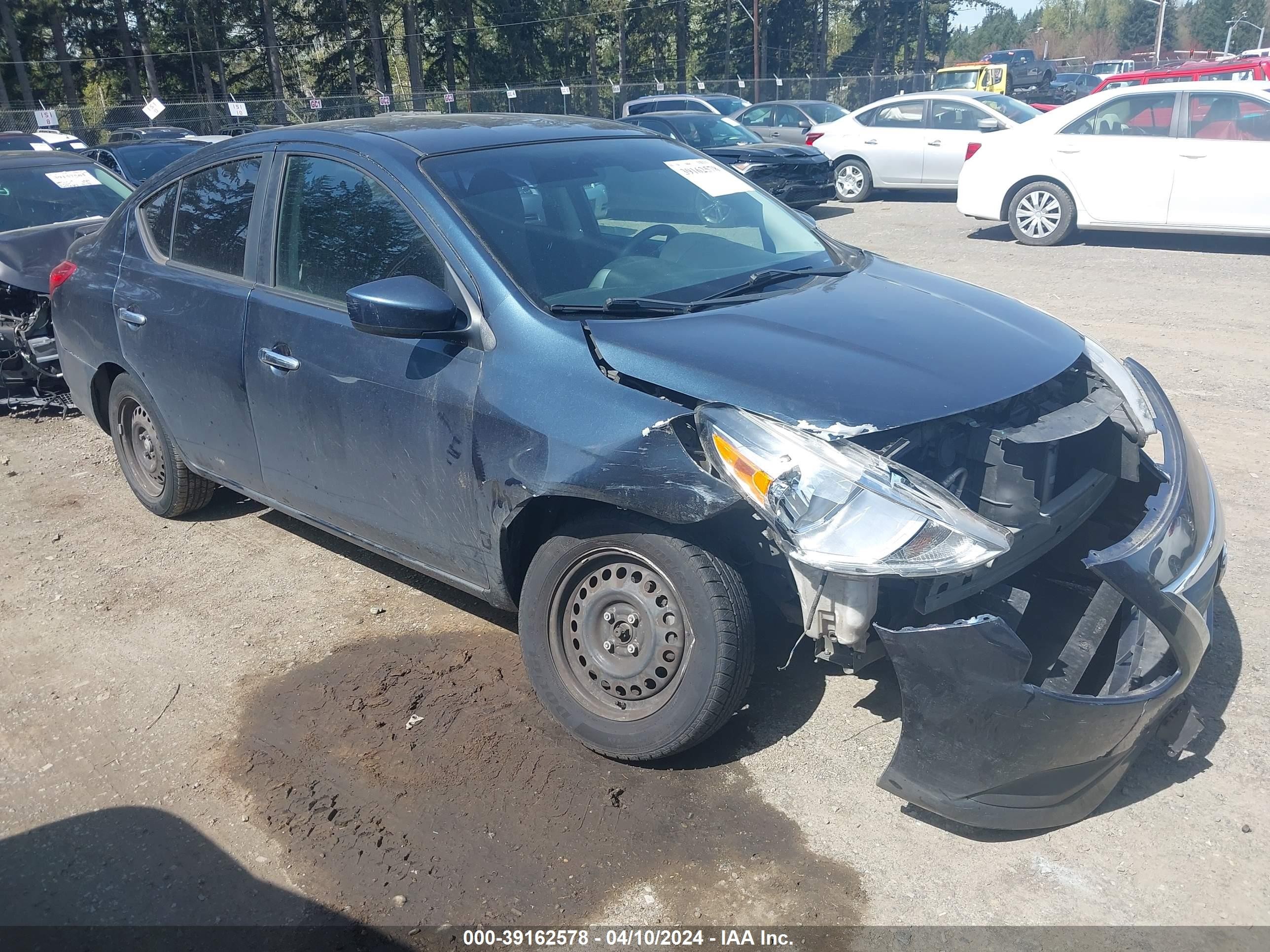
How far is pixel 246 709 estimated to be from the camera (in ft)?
11.7

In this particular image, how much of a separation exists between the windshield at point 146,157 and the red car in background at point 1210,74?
1314 centimetres

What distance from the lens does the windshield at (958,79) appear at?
36750 millimetres

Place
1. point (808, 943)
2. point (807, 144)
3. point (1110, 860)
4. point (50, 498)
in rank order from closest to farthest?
point (808, 943), point (1110, 860), point (50, 498), point (807, 144)

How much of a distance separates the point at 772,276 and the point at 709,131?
13105mm

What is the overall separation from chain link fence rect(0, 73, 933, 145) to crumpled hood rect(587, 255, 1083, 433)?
25.3 meters

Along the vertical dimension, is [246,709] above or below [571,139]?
below

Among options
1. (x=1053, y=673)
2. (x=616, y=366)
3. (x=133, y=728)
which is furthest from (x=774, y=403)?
(x=133, y=728)

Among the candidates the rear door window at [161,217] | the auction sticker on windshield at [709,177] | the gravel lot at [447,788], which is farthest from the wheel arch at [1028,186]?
the rear door window at [161,217]

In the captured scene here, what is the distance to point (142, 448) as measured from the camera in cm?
511

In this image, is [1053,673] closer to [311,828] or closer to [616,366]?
[616,366]

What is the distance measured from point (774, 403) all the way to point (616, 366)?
0.50 meters

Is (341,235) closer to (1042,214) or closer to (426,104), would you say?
(1042,214)

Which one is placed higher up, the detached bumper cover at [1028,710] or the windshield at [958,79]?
the windshield at [958,79]

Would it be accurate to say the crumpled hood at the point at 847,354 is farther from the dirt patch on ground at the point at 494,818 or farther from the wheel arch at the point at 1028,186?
the wheel arch at the point at 1028,186
